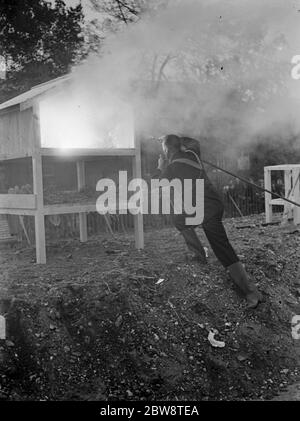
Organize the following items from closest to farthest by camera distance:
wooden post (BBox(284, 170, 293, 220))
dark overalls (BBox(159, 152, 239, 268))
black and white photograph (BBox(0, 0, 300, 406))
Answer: black and white photograph (BBox(0, 0, 300, 406)), dark overalls (BBox(159, 152, 239, 268)), wooden post (BBox(284, 170, 293, 220))

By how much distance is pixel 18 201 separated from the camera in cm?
662

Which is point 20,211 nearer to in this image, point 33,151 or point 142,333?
point 33,151

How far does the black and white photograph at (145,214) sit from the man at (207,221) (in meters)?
0.02

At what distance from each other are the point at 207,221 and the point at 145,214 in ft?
15.6

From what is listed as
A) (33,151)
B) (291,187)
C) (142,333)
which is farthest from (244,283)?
(291,187)

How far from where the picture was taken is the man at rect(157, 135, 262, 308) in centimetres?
575

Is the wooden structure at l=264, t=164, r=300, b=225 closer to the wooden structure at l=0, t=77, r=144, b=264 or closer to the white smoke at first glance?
the white smoke

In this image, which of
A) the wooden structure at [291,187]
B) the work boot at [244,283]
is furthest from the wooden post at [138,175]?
the wooden structure at [291,187]

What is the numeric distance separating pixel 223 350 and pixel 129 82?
Result: 12.4 feet

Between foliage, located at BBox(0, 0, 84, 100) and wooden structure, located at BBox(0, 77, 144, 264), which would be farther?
foliage, located at BBox(0, 0, 84, 100)

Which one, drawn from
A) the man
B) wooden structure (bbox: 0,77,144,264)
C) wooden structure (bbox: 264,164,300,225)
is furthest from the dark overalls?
wooden structure (bbox: 264,164,300,225)

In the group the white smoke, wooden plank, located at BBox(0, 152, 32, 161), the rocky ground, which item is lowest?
the rocky ground

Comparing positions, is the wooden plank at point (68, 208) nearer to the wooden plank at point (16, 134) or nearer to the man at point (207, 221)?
the wooden plank at point (16, 134)

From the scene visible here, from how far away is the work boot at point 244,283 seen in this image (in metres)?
5.70
